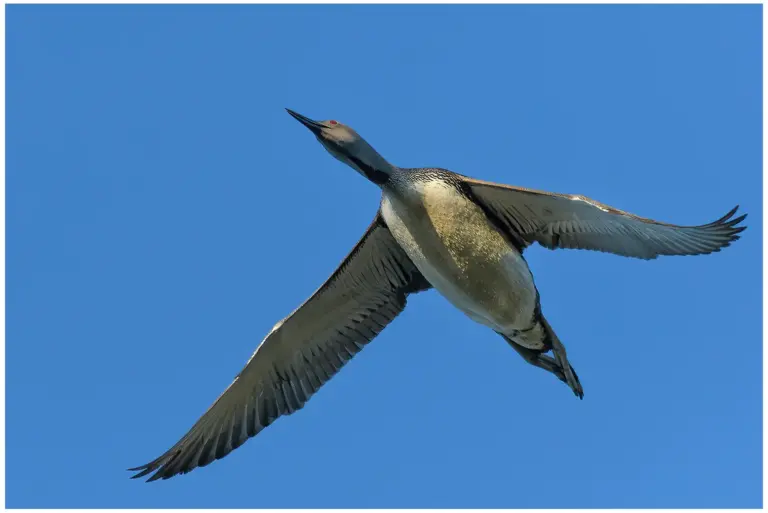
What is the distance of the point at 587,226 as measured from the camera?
16.3 m

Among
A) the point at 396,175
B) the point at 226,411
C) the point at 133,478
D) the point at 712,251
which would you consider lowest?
the point at 133,478

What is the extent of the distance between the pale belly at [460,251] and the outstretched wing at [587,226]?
0.40m

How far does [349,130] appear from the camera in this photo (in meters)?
16.0

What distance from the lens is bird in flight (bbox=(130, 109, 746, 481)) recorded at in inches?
630

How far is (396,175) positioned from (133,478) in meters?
5.91

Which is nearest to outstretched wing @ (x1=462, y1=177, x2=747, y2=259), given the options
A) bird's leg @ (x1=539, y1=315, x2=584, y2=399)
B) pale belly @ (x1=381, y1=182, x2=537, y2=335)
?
pale belly @ (x1=381, y1=182, x2=537, y2=335)

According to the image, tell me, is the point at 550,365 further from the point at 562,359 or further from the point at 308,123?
the point at 308,123

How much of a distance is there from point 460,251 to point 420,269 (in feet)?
2.46

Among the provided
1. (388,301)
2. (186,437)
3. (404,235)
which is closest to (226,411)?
(186,437)

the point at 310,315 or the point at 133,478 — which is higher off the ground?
the point at 310,315

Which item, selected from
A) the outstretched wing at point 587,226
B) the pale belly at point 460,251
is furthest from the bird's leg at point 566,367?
the outstretched wing at point 587,226

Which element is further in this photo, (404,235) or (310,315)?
(310,315)

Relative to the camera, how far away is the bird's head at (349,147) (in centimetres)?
1591

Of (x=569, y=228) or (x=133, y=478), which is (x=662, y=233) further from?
(x=133, y=478)
